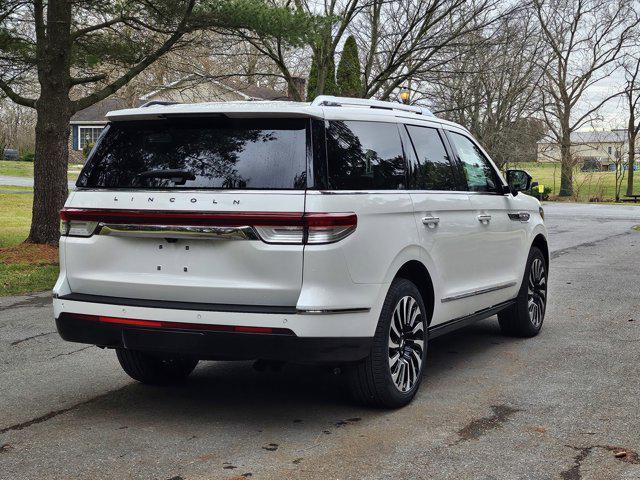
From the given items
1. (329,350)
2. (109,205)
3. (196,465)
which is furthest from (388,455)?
(109,205)

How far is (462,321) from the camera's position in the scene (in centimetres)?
655

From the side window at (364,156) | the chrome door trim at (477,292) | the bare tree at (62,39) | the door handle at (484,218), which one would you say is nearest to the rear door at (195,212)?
the side window at (364,156)

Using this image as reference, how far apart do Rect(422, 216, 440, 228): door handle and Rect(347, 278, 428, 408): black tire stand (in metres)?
0.46

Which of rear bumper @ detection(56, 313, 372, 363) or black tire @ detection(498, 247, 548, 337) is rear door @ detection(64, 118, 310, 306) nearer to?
rear bumper @ detection(56, 313, 372, 363)

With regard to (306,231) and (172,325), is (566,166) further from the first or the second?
(172,325)

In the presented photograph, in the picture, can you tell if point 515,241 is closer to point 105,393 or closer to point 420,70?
point 105,393

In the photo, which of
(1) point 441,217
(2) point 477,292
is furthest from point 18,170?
(1) point 441,217

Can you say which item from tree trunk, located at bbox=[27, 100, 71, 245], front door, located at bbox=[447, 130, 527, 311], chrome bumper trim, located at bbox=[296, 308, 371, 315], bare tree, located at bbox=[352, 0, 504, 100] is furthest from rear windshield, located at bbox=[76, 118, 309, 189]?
bare tree, located at bbox=[352, 0, 504, 100]

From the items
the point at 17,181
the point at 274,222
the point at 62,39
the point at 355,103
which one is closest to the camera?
the point at 274,222

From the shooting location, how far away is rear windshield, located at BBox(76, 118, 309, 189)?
196 inches

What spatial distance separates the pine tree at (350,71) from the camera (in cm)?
2180

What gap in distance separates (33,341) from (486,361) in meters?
3.96

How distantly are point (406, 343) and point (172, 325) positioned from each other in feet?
5.03

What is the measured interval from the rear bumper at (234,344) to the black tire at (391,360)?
23 centimetres
